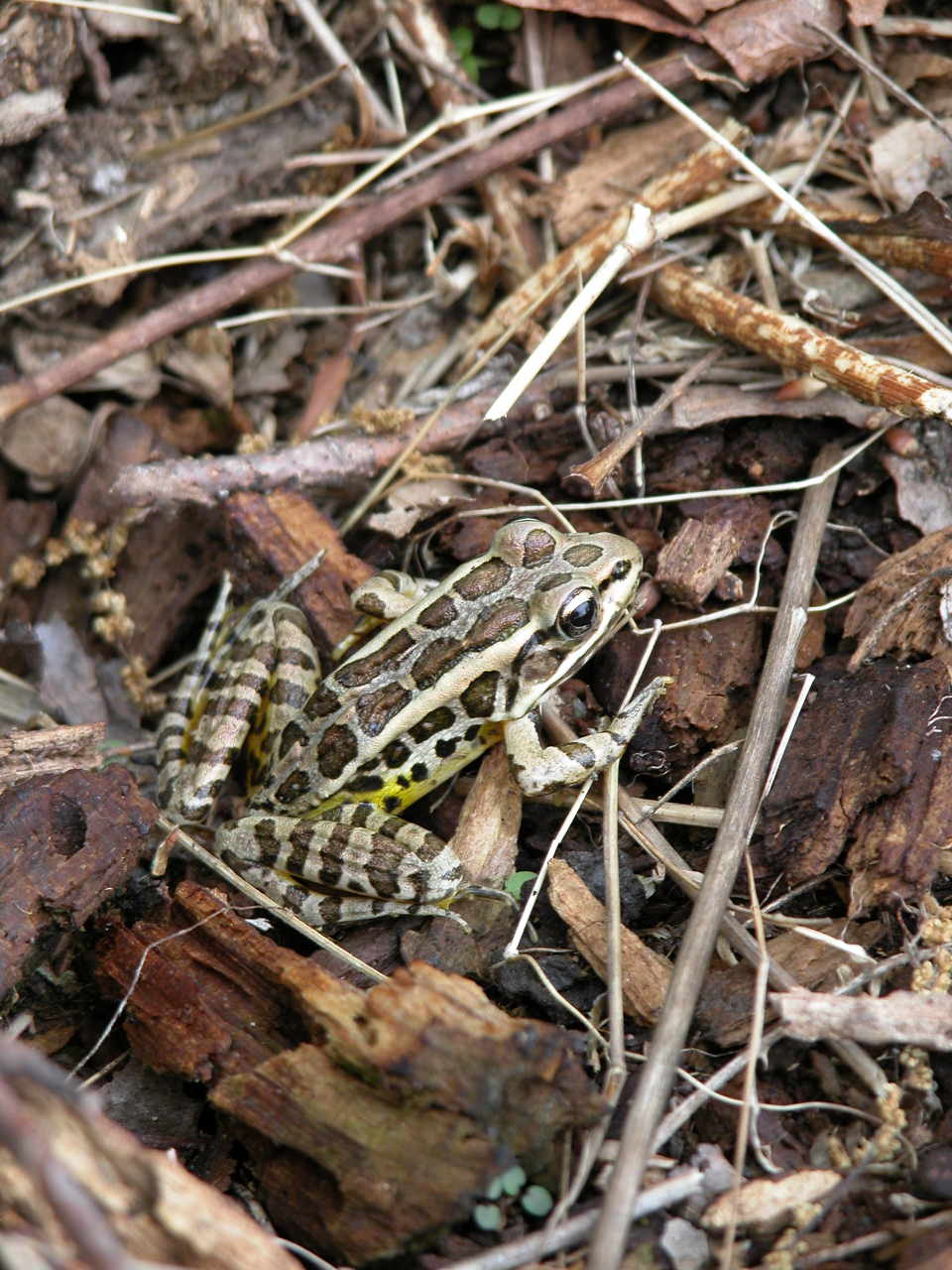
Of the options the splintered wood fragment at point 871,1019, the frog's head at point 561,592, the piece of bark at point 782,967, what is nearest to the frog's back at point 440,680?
the frog's head at point 561,592

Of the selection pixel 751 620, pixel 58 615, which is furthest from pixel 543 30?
pixel 58 615

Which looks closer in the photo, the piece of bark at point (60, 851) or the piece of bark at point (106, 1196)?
the piece of bark at point (106, 1196)

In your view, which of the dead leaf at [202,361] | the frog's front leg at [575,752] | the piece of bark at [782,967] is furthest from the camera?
the dead leaf at [202,361]

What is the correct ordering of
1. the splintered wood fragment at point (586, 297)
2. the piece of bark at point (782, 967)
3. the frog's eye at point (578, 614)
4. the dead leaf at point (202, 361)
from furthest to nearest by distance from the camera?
the dead leaf at point (202, 361) < the splintered wood fragment at point (586, 297) < the frog's eye at point (578, 614) < the piece of bark at point (782, 967)

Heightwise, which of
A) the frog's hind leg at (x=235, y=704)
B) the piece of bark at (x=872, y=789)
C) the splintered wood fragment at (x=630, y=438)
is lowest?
the piece of bark at (x=872, y=789)

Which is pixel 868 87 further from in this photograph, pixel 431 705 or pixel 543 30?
pixel 431 705

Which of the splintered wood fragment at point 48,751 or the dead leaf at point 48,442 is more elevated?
the dead leaf at point 48,442

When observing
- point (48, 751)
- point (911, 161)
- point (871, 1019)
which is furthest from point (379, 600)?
point (911, 161)

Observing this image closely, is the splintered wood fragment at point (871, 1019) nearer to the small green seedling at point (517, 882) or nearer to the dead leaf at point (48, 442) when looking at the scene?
the small green seedling at point (517, 882)
